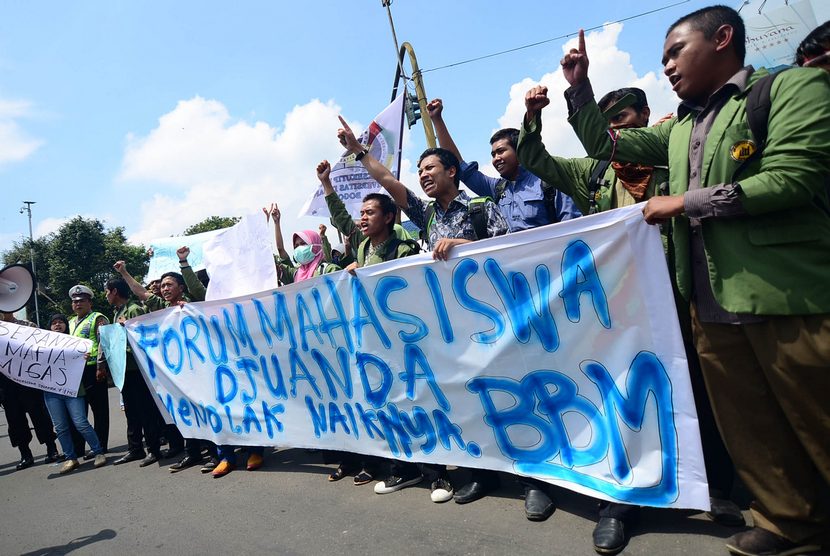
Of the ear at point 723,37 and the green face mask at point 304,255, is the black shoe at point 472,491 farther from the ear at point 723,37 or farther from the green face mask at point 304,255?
the green face mask at point 304,255

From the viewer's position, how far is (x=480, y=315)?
2688mm

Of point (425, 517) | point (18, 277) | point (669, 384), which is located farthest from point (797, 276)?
point (18, 277)

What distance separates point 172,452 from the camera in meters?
4.94

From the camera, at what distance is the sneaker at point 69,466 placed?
4.94 metres

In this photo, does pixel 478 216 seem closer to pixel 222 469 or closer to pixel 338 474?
pixel 338 474

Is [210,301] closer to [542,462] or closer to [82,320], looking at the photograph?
[82,320]

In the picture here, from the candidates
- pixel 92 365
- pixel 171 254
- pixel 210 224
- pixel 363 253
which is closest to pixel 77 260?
pixel 210 224

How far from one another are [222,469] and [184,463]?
607 mm

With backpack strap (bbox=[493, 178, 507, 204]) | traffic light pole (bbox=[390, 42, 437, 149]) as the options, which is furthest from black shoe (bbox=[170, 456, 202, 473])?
traffic light pole (bbox=[390, 42, 437, 149])

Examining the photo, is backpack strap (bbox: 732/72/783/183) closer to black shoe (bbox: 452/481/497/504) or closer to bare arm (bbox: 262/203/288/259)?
black shoe (bbox: 452/481/497/504)

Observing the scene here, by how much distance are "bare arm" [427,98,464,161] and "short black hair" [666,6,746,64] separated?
1877 mm

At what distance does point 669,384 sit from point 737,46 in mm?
1296

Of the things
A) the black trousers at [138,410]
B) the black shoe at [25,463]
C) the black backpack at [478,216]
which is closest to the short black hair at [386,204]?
A: the black backpack at [478,216]

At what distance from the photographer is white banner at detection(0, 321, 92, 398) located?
5066 mm
